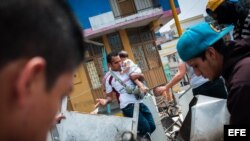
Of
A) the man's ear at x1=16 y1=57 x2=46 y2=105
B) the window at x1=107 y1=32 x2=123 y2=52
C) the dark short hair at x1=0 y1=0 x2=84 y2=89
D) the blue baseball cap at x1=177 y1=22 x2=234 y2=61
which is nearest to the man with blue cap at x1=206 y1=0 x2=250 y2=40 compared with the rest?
the blue baseball cap at x1=177 y1=22 x2=234 y2=61

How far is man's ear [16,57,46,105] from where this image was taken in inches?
28.8

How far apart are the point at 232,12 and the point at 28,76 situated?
7.50ft

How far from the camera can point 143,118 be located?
475 cm

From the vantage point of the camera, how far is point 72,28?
86 centimetres

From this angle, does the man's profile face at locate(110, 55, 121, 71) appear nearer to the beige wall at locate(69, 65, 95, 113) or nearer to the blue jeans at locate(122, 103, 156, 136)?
the blue jeans at locate(122, 103, 156, 136)

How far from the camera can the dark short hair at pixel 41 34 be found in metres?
0.75

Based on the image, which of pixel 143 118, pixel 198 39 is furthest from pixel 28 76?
pixel 143 118

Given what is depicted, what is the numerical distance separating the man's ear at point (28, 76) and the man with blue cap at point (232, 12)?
213 centimetres

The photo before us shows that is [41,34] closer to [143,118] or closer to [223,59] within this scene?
[223,59]

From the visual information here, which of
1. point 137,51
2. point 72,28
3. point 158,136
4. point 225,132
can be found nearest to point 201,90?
point 158,136

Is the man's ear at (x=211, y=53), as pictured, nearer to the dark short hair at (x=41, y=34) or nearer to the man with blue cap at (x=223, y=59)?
the man with blue cap at (x=223, y=59)

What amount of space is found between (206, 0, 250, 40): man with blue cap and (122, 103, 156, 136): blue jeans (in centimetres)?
221

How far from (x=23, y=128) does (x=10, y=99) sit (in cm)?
8

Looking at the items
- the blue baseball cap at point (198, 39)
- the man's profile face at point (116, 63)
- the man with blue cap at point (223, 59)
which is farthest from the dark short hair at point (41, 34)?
the man's profile face at point (116, 63)
